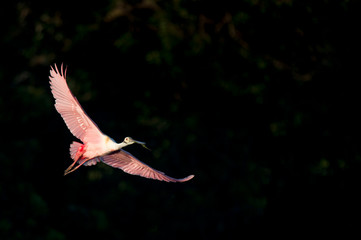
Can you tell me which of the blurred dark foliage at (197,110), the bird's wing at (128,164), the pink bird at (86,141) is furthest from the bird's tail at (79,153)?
the blurred dark foliage at (197,110)

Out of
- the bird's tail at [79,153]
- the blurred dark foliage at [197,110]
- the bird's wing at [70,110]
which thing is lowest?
the bird's tail at [79,153]

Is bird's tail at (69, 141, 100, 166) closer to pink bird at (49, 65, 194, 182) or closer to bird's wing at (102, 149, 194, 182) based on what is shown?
pink bird at (49, 65, 194, 182)

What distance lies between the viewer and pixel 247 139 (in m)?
13.2

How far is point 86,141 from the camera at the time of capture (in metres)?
6.00

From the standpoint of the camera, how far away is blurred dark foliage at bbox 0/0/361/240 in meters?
12.3

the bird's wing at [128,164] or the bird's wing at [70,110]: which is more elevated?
the bird's wing at [70,110]

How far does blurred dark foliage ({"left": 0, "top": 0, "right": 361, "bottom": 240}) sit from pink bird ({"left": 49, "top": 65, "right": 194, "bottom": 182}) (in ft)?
18.3

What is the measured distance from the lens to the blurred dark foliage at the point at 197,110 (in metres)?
12.3

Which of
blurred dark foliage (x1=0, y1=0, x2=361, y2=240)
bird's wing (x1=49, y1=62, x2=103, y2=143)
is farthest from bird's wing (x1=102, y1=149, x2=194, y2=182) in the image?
blurred dark foliage (x1=0, y1=0, x2=361, y2=240)

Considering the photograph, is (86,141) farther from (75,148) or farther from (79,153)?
(75,148)

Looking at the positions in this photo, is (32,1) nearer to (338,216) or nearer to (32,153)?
(32,153)

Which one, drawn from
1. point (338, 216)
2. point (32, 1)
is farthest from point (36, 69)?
point (338, 216)

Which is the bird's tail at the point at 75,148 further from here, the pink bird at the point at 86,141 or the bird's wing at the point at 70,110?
the bird's wing at the point at 70,110

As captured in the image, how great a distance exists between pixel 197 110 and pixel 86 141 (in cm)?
729
